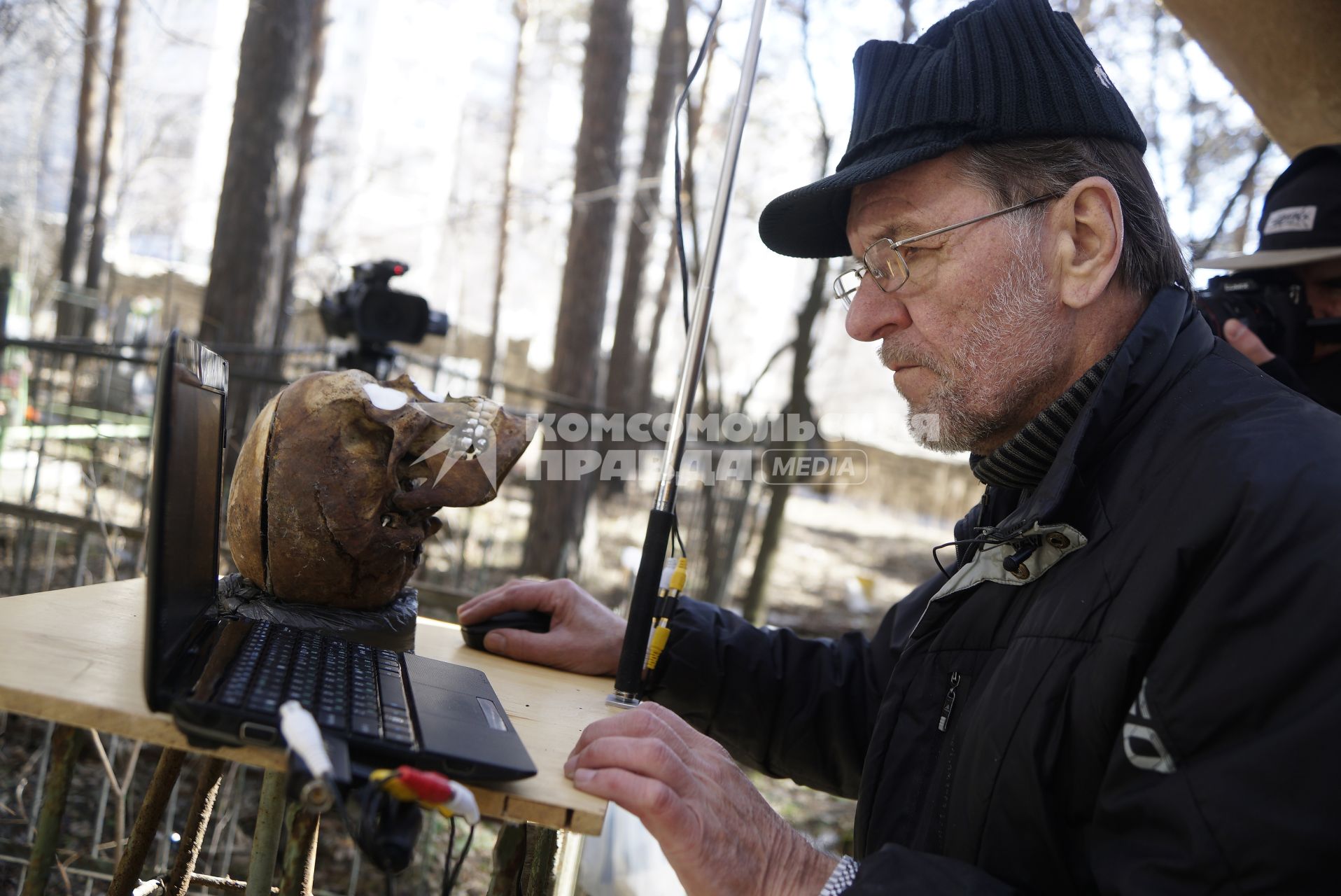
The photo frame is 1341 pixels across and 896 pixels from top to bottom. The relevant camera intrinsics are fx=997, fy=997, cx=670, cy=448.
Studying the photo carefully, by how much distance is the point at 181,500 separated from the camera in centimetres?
123

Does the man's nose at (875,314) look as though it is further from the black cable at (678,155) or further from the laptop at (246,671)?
the laptop at (246,671)

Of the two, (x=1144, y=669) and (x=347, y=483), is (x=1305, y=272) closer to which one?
(x=1144, y=669)

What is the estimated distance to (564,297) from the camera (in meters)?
8.66

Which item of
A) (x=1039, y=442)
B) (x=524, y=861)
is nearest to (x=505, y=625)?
(x=524, y=861)

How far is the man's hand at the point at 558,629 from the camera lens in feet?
6.08

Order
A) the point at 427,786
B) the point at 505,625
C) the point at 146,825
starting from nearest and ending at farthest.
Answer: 1. the point at 427,786
2. the point at 146,825
3. the point at 505,625

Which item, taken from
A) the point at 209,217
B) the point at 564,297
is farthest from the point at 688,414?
the point at 209,217

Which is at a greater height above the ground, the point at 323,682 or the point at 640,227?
the point at 640,227

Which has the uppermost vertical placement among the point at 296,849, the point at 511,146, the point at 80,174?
the point at 511,146

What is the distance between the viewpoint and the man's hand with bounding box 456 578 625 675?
185cm

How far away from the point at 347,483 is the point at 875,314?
0.97 metres

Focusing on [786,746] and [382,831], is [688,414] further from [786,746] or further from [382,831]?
[382,831]

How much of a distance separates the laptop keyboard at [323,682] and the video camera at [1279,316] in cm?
256

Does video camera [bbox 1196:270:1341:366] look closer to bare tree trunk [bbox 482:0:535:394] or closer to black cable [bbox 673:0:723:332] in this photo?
black cable [bbox 673:0:723:332]
